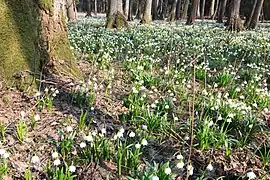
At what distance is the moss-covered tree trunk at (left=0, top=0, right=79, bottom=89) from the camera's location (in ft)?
13.4

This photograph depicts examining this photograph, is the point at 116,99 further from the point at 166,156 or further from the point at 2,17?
the point at 2,17

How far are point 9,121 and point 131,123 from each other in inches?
58.9

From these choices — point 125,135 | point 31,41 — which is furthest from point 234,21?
point 125,135

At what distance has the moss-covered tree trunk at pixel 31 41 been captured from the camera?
4.08 meters

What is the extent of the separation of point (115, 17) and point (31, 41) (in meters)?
10.8

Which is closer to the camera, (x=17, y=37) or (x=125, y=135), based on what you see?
(x=125, y=135)

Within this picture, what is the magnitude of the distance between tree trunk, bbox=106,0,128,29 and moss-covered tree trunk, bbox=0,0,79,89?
9.82m

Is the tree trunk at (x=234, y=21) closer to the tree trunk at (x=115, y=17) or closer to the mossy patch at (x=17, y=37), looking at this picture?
the tree trunk at (x=115, y=17)

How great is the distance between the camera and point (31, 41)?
14.6ft

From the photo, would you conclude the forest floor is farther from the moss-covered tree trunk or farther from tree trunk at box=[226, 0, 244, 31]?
tree trunk at box=[226, 0, 244, 31]

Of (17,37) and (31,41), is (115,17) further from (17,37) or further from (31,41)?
(17,37)

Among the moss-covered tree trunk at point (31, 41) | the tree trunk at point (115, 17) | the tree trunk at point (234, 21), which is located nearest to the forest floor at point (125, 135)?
the moss-covered tree trunk at point (31, 41)

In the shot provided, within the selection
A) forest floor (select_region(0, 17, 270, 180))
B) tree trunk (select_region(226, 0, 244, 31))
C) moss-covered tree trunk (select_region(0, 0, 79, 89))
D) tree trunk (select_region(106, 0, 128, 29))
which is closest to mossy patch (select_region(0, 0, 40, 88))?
moss-covered tree trunk (select_region(0, 0, 79, 89))

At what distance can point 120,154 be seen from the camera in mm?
3025
